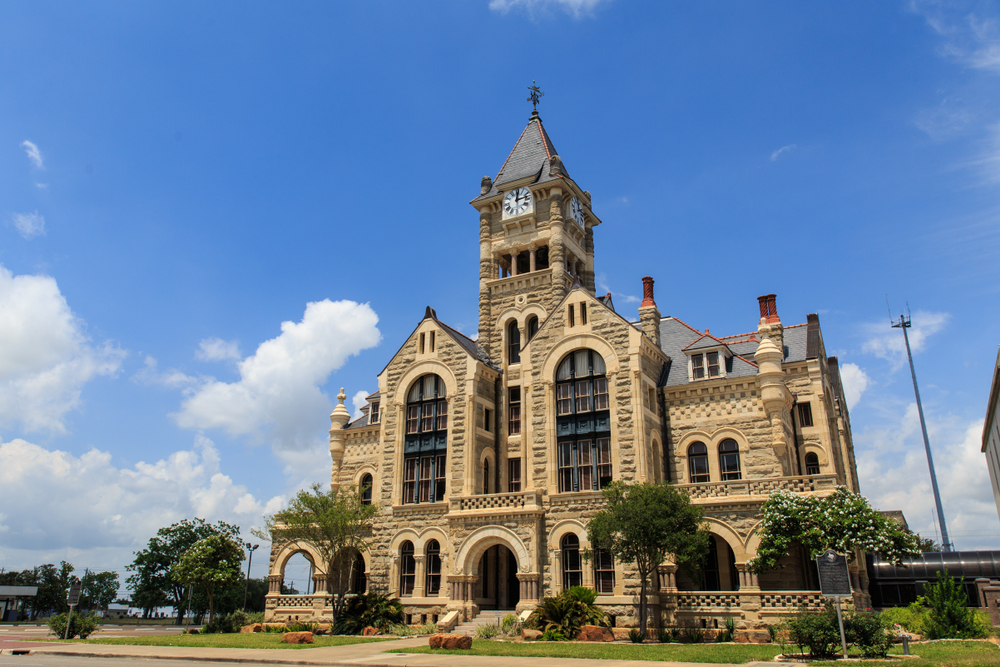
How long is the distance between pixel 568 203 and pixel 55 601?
75723 millimetres

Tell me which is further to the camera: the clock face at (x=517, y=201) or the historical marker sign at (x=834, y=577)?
the clock face at (x=517, y=201)

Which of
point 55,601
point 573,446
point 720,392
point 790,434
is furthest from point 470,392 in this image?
point 55,601

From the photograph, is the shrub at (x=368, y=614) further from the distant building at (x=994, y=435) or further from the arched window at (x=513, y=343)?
the distant building at (x=994, y=435)

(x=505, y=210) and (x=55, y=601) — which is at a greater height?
(x=505, y=210)

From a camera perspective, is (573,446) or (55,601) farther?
(55,601)

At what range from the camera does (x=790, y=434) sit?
34.2 meters

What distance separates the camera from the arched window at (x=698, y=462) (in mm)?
34719

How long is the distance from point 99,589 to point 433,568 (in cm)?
8626

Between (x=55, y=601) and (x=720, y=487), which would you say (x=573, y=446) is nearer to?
(x=720, y=487)

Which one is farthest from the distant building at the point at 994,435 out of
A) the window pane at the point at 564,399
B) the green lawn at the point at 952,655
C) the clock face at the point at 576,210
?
the clock face at the point at 576,210

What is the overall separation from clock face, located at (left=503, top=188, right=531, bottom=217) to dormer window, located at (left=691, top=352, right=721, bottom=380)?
47.0 feet

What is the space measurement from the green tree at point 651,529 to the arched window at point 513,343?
14.7m

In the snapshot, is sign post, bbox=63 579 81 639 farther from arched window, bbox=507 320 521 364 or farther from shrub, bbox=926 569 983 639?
shrub, bbox=926 569 983 639

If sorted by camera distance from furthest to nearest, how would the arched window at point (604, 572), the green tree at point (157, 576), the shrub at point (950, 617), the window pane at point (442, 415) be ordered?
the green tree at point (157, 576) < the window pane at point (442, 415) < the arched window at point (604, 572) < the shrub at point (950, 617)
